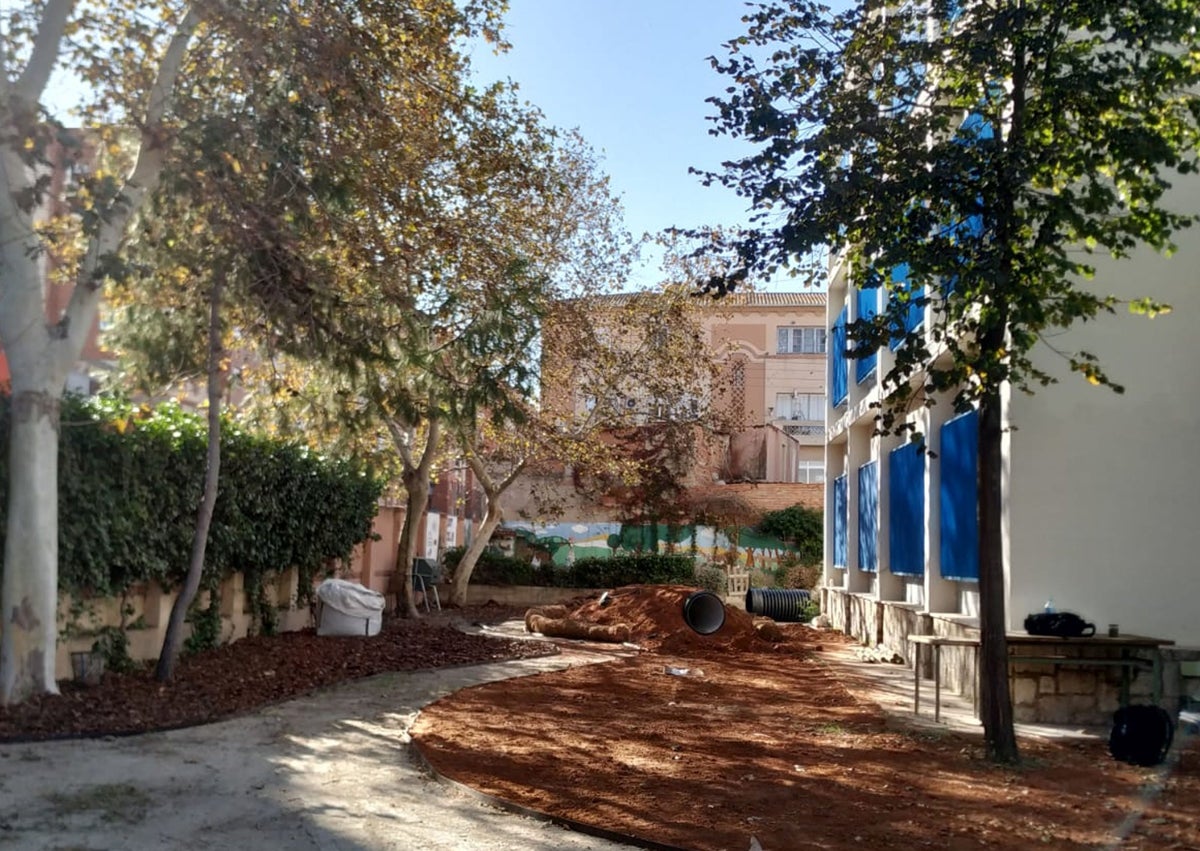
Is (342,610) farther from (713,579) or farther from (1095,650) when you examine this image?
(713,579)

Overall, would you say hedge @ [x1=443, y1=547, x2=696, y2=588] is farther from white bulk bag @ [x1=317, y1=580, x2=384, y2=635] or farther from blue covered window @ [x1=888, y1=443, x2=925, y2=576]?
white bulk bag @ [x1=317, y1=580, x2=384, y2=635]

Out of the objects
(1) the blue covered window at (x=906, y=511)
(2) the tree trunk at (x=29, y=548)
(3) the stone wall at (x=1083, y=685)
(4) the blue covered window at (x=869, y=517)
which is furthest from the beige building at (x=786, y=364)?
(2) the tree trunk at (x=29, y=548)

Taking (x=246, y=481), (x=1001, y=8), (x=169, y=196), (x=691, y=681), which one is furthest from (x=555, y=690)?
(x=1001, y=8)

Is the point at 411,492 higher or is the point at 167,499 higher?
the point at 411,492

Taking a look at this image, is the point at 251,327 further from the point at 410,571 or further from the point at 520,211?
the point at 410,571

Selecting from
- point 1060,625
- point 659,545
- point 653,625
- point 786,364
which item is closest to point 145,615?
point 1060,625

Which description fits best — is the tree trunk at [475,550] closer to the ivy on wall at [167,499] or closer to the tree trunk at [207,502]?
the ivy on wall at [167,499]

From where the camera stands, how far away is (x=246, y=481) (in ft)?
47.5

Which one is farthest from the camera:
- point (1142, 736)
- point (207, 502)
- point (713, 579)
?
point (713, 579)

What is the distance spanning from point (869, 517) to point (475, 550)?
32.4ft

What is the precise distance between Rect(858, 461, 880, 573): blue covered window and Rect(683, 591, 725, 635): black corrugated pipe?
114 inches

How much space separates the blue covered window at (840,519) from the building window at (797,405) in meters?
20.6

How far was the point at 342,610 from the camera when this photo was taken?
17141 millimetres

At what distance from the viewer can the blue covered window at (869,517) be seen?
65.2 ft
